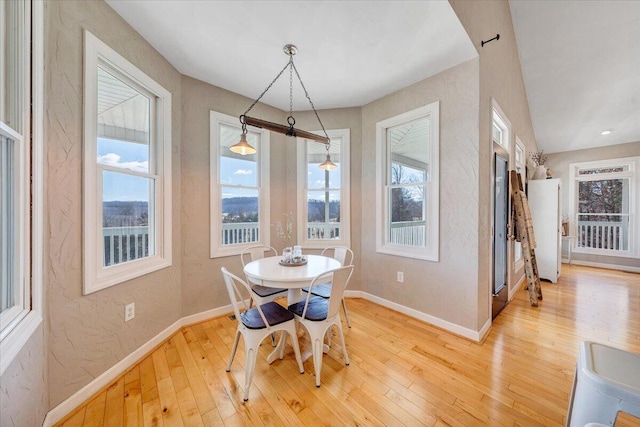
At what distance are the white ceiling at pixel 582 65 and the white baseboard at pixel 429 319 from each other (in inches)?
154

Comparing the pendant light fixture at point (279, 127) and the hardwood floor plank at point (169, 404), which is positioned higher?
the pendant light fixture at point (279, 127)

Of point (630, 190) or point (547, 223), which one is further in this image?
point (630, 190)

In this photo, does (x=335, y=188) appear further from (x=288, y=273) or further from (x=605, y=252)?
(x=605, y=252)

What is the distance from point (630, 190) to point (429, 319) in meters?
5.80

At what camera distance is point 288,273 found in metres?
2.02

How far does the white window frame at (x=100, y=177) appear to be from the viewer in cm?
167

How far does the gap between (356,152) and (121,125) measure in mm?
2630

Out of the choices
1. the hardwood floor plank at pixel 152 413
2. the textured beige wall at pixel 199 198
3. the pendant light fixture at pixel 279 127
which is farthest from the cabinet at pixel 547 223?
the hardwood floor plank at pixel 152 413

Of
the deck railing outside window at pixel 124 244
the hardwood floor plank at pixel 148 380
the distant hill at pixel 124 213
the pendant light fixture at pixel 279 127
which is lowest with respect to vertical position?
the hardwood floor plank at pixel 148 380

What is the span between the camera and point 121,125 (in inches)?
80.8

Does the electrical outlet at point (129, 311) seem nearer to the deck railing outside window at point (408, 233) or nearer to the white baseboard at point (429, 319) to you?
the white baseboard at point (429, 319)

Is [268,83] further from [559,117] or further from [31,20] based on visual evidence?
[559,117]

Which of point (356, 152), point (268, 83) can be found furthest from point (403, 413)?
point (268, 83)

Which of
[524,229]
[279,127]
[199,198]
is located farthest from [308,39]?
[524,229]
